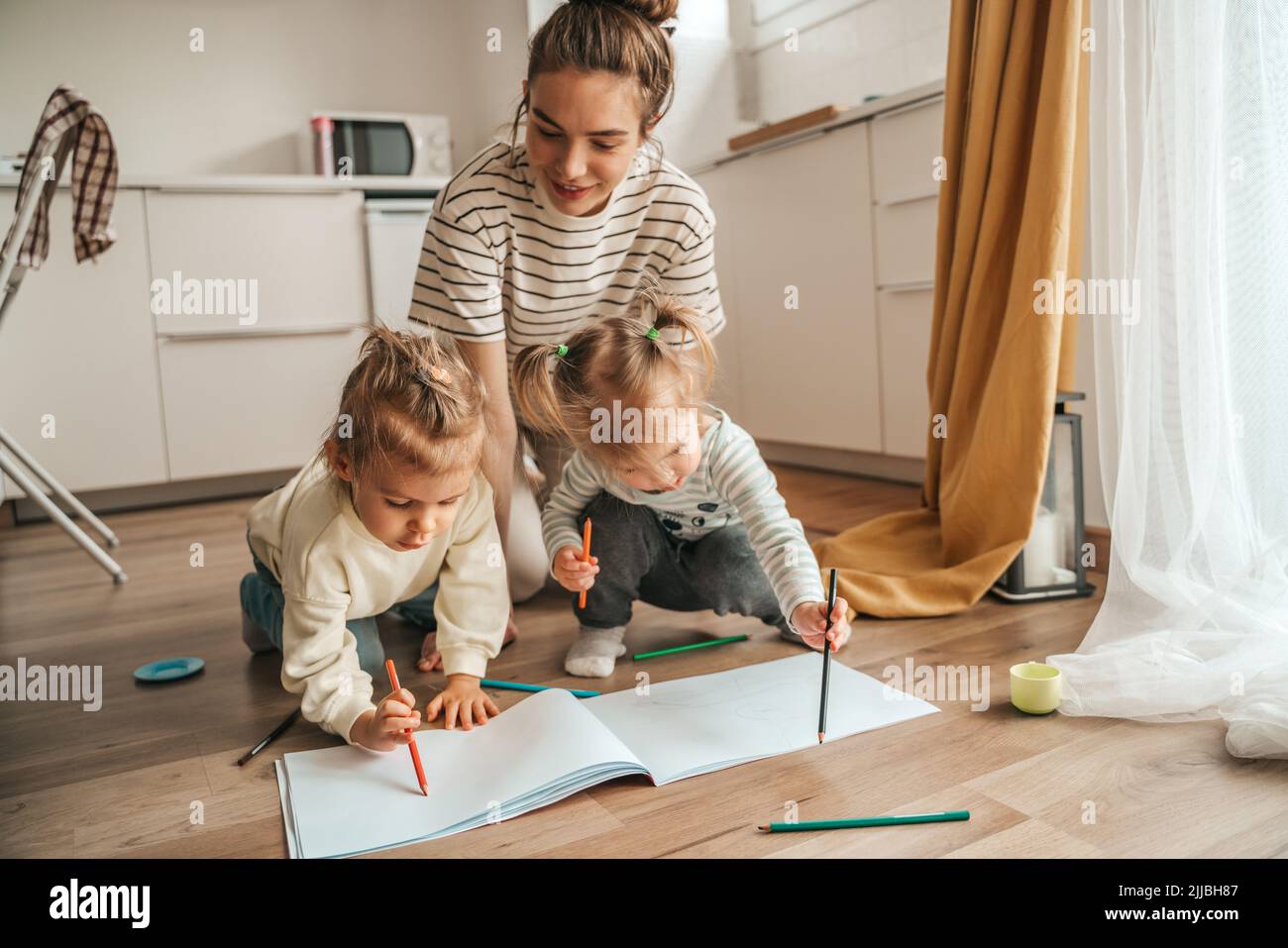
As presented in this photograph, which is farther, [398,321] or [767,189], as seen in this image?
[398,321]

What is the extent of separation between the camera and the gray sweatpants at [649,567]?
1415 millimetres

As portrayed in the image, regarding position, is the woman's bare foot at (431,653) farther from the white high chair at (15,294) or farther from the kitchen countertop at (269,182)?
the kitchen countertop at (269,182)

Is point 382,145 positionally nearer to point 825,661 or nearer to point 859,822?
point 825,661

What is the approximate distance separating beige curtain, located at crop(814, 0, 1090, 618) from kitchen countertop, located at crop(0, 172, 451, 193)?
1.86m

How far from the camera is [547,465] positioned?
177 cm

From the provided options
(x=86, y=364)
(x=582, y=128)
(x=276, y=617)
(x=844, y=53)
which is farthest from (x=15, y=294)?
(x=844, y=53)

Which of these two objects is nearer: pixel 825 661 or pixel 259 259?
pixel 825 661

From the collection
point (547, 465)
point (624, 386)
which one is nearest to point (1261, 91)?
point (624, 386)

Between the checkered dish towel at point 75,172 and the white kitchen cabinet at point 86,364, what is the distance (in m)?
0.68

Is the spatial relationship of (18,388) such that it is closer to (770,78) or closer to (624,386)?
(624,386)

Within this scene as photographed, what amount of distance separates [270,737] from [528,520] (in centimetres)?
69

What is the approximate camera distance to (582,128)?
4.22 ft
